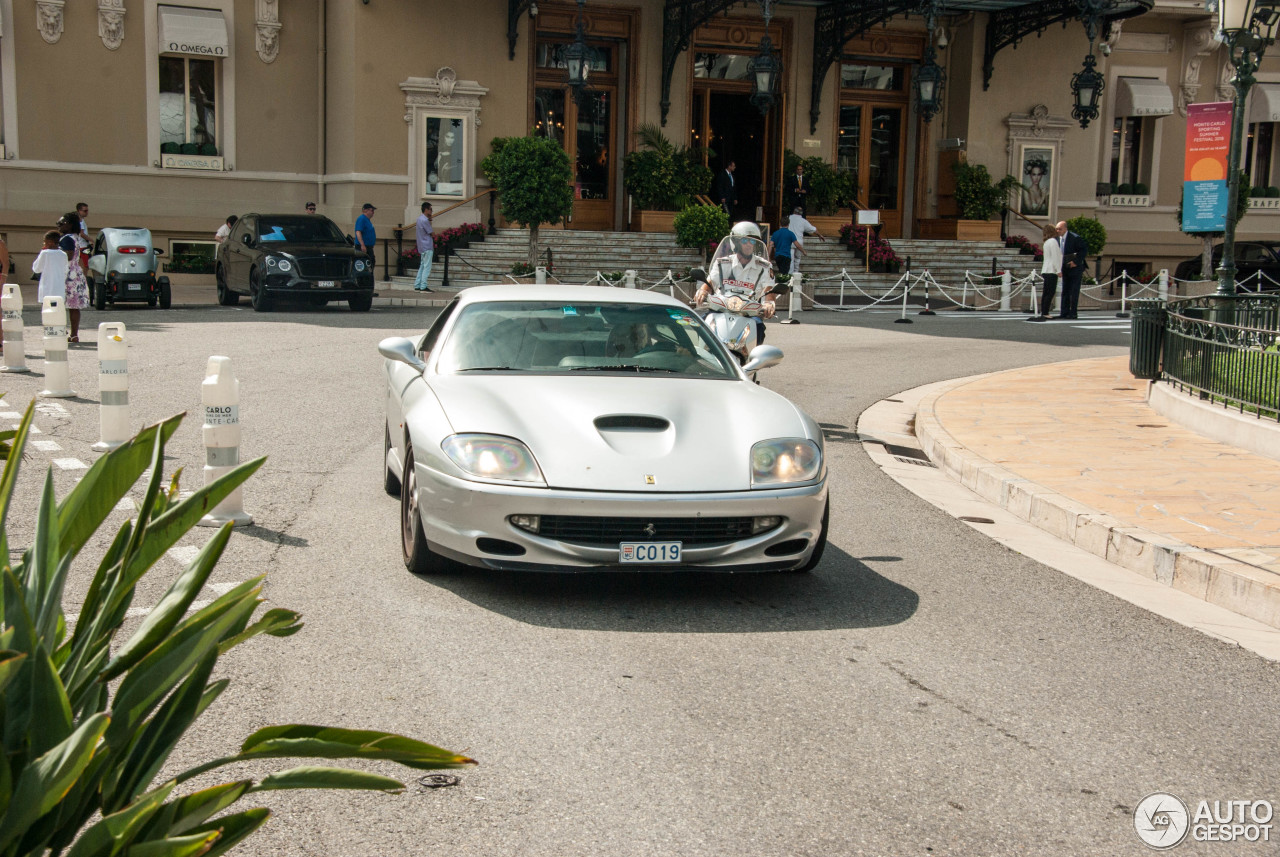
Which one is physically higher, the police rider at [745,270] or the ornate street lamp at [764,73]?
the ornate street lamp at [764,73]

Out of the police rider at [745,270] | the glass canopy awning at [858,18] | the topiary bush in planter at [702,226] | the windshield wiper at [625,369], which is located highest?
the glass canopy awning at [858,18]

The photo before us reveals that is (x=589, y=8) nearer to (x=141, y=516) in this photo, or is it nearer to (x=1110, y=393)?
(x=1110, y=393)

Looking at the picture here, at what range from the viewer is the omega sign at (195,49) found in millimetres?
28938

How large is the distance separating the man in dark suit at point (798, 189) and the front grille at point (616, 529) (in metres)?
26.5

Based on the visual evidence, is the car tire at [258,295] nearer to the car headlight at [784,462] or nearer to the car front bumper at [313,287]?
the car front bumper at [313,287]

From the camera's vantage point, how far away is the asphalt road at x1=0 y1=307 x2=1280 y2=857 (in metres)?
3.64

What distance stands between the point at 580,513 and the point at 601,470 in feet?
0.71

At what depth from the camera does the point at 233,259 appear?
23859 mm

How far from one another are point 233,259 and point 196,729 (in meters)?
20.9

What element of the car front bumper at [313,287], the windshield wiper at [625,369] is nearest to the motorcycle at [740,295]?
the windshield wiper at [625,369]

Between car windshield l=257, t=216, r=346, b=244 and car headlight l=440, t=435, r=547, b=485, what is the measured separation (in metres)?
18.6

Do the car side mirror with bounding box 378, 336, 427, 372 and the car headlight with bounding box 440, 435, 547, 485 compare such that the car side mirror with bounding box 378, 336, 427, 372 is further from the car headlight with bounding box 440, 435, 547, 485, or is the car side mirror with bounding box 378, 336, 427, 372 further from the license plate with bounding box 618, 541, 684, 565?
the license plate with bounding box 618, 541, 684, 565

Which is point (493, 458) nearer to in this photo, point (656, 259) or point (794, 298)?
point (794, 298)

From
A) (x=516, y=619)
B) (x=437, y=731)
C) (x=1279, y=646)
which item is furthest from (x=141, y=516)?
(x=1279, y=646)
